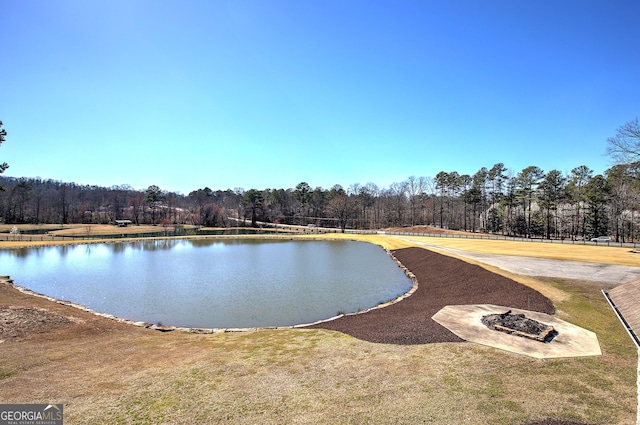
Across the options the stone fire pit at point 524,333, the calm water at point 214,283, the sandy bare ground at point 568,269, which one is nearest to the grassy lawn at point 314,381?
the stone fire pit at point 524,333

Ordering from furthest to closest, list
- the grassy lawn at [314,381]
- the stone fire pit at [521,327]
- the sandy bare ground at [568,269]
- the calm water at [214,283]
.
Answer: the sandy bare ground at [568,269] → the calm water at [214,283] → the stone fire pit at [521,327] → the grassy lawn at [314,381]

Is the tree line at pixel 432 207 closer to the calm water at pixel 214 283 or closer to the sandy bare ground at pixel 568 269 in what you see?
the sandy bare ground at pixel 568 269

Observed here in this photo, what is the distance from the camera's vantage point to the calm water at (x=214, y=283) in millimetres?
16891

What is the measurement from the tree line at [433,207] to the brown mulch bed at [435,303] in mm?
12016

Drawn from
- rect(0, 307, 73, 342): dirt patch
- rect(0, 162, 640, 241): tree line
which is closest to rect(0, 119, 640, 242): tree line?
rect(0, 162, 640, 241): tree line

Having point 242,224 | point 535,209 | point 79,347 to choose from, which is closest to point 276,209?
point 242,224

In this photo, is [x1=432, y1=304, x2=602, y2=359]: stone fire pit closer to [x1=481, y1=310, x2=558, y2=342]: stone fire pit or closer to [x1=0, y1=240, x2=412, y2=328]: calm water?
[x1=481, y1=310, x2=558, y2=342]: stone fire pit

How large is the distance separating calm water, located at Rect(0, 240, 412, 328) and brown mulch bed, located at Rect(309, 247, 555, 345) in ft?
6.83

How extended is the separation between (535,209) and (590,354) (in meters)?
64.2

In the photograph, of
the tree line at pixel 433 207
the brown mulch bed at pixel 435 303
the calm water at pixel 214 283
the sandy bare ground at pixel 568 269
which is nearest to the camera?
the brown mulch bed at pixel 435 303

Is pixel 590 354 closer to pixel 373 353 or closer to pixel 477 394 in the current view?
pixel 477 394

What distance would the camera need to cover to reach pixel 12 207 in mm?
93938

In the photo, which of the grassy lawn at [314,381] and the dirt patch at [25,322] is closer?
the grassy lawn at [314,381]

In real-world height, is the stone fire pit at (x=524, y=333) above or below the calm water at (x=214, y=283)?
above
